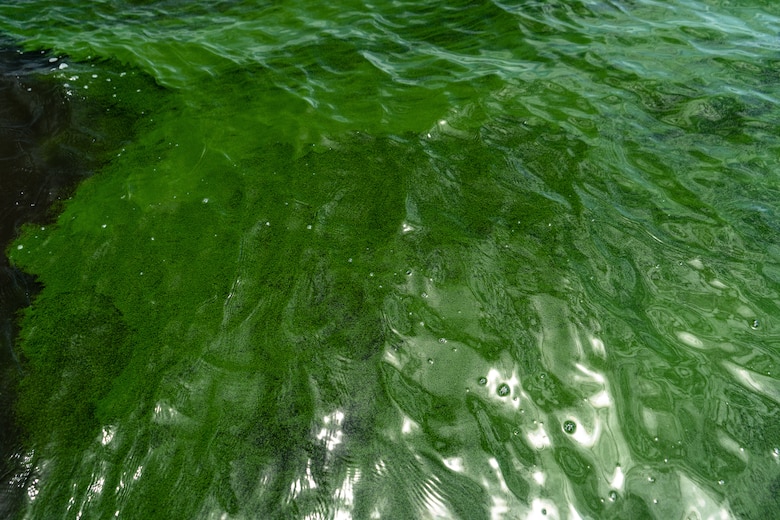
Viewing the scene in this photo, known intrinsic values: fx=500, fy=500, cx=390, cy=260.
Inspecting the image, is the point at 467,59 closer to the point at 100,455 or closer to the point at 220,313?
the point at 220,313

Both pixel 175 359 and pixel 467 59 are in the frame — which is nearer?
pixel 175 359

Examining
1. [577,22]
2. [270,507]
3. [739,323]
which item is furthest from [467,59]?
[270,507]

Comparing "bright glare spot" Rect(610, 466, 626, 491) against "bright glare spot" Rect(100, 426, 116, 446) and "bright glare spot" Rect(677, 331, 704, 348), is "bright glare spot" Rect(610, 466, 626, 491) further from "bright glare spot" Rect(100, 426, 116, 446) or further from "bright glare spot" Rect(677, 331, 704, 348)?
"bright glare spot" Rect(100, 426, 116, 446)

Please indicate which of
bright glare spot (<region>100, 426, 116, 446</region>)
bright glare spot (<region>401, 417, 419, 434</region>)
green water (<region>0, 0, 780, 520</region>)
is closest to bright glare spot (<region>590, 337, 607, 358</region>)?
green water (<region>0, 0, 780, 520</region>)

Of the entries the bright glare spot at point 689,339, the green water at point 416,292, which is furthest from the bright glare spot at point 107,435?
the bright glare spot at point 689,339

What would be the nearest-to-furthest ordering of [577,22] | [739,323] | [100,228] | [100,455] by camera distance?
[100,455]
[739,323]
[100,228]
[577,22]

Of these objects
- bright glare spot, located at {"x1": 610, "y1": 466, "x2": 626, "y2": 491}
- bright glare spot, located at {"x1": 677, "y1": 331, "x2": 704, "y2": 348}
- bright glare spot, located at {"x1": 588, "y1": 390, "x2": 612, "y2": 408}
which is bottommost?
bright glare spot, located at {"x1": 610, "y1": 466, "x2": 626, "y2": 491}

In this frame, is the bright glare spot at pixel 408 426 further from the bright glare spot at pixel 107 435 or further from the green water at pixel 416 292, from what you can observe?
the bright glare spot at pixel 107 435

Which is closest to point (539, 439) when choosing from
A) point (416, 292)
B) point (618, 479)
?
point (618, 479)
